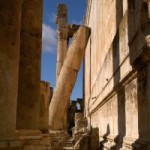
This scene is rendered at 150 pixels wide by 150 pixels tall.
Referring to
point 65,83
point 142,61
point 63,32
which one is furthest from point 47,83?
point 63,32

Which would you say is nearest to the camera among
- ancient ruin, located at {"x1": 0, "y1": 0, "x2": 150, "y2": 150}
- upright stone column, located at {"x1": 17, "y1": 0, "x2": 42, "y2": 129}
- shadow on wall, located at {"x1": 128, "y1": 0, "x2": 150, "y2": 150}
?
shadow on wall, located at {"x1": 128, "y1": 0, "x2": 150, "y2": 150}

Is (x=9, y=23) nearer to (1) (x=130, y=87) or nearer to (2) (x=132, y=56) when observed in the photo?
(2) (x=132, y=56)

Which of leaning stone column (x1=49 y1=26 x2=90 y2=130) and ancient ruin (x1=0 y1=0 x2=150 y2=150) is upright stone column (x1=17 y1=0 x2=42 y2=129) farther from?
leaning stone column (x1=49 y1=26 x2=90 y2=130)

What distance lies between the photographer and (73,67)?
14.2m

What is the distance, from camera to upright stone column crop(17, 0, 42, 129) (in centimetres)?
751

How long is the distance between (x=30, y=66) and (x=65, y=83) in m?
6.03

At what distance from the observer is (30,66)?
25.8 ft

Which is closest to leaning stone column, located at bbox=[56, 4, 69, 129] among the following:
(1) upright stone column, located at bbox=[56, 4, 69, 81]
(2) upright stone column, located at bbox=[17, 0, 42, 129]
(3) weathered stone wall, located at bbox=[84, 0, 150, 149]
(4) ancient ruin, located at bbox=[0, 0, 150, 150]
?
(1) upright stone column, located at bbox=[56, 4, 69, 81]

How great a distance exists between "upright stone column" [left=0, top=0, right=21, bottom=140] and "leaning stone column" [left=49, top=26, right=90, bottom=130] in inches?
314

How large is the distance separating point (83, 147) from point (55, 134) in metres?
1.41

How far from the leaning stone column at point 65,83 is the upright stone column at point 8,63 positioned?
7966 millimetres

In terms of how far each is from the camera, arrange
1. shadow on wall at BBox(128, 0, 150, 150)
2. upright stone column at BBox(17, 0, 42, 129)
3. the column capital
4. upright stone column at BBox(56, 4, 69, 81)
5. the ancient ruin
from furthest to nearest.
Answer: the column capital, upright stone column at BBox(56, 4, 69, 81), upright stone column at BBox(17, 0, 42, 129), the ancient ruin, shadow on wall at BBox(128, 0, 150, 150)

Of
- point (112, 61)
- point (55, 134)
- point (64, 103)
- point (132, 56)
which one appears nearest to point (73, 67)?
point (64, 103)

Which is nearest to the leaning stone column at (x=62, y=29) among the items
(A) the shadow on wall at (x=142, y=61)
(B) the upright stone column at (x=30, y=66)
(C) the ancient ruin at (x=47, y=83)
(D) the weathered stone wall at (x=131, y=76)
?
(C) the ancient ruin at (x=47, y=83)
